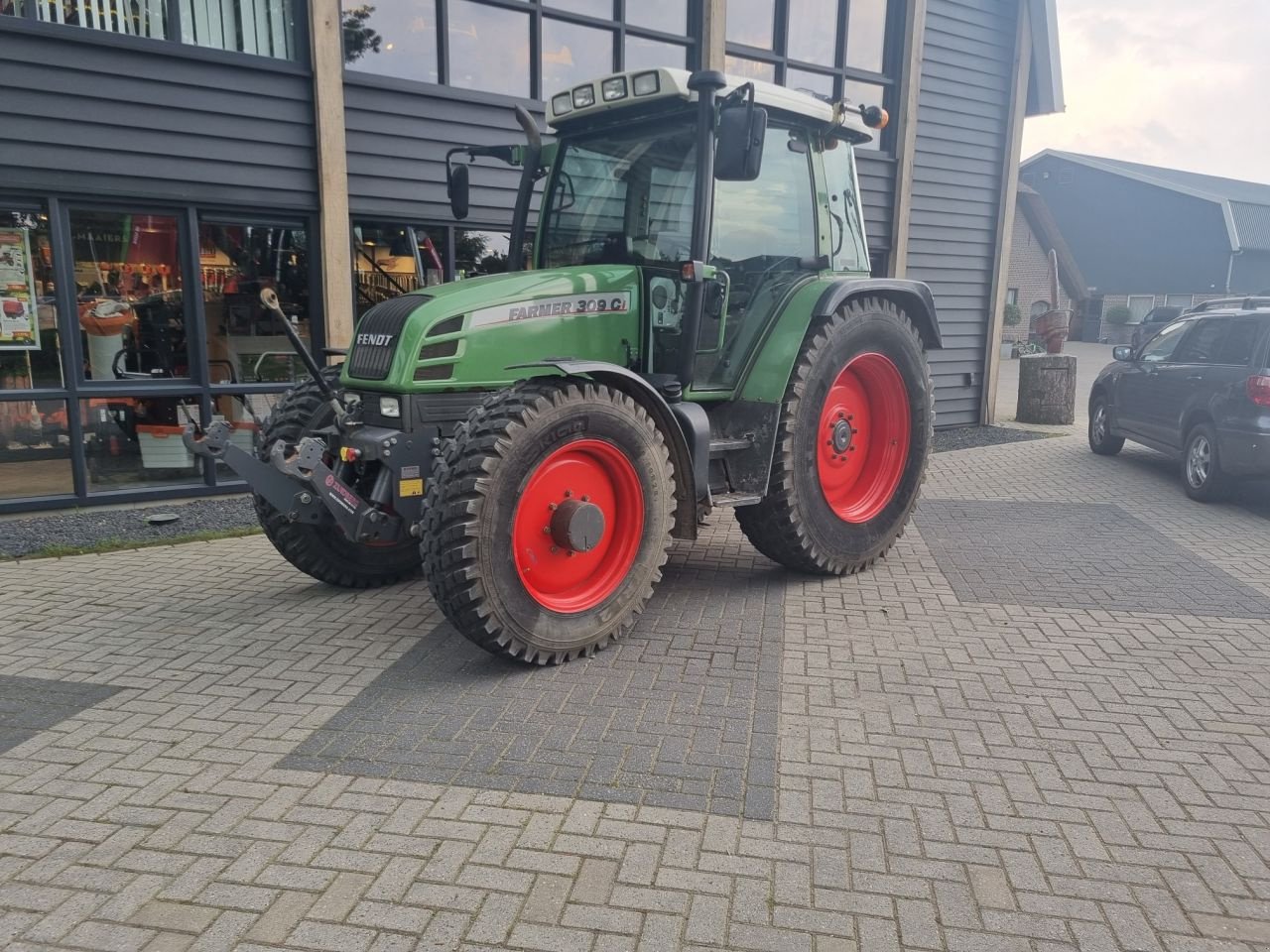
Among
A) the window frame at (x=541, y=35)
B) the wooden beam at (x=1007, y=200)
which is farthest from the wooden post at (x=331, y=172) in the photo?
the wooden beam at (x=1007, y=200)

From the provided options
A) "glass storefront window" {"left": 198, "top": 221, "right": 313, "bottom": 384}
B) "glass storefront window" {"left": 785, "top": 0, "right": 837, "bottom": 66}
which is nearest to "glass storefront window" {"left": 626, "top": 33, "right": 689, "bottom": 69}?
"glass storefront window" {"left": 785, "top": 0, "right": 837, "bottom": 66}

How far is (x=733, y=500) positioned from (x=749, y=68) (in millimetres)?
6748

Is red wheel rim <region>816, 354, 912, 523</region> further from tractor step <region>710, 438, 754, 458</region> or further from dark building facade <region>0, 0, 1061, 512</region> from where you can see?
dark building facade <region>0, 0, 1061, 512</region>

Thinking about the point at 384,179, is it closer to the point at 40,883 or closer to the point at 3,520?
the point at 3,520

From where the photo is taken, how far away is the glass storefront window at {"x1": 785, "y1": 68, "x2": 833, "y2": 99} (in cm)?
1027

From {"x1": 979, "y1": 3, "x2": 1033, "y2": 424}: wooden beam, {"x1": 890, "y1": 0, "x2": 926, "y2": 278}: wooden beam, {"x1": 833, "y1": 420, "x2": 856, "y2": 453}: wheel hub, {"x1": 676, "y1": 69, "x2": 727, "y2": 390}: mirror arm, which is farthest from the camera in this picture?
{"x1": 979, "y1": 3, "x2": 1033, "y2": 424}: wooden beam

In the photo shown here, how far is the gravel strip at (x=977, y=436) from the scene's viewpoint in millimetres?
10956

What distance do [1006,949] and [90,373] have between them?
7051 mm

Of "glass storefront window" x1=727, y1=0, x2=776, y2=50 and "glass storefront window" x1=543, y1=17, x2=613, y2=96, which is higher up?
"glass storefront window" x1=727, y1=0, x2=776, y2=50

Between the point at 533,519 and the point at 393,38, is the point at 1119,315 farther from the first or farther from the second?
the point at 533,519

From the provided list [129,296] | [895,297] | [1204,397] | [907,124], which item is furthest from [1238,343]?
[129,296]

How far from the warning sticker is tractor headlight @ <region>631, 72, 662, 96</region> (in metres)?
0.98

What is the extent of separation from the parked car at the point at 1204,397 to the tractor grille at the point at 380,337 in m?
6.60

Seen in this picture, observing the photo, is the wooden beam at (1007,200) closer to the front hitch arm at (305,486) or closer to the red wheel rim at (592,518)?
the red wheel rim at (592,518)
